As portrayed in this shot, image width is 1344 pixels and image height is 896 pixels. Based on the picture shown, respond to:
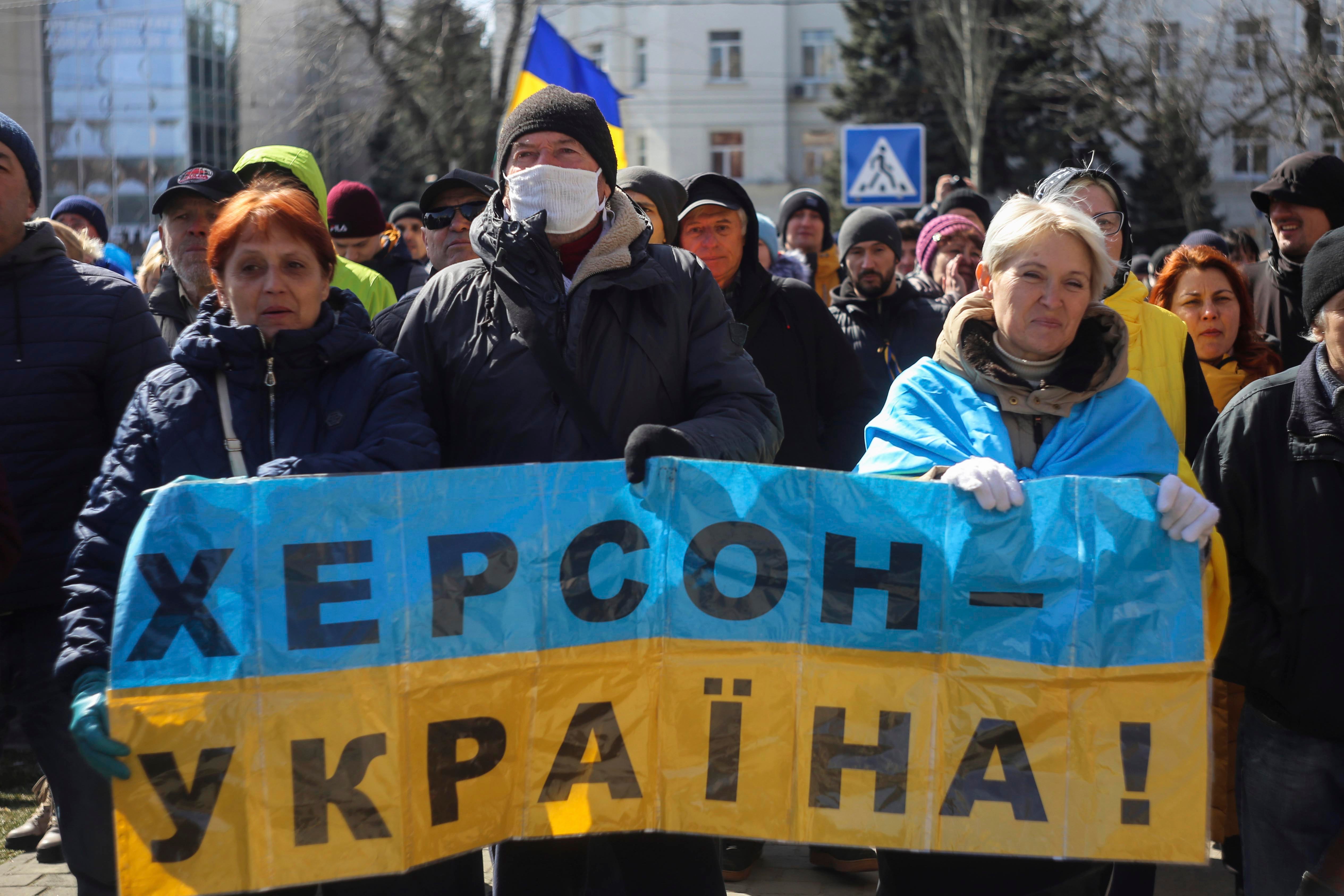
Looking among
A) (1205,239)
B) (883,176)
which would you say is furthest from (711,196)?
(883,176)

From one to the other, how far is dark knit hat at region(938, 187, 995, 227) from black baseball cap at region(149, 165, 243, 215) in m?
3.87

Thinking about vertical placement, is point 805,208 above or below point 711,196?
above

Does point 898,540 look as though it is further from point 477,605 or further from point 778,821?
point 477,605

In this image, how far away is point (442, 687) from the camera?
277cm

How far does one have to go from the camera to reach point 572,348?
2947 mm

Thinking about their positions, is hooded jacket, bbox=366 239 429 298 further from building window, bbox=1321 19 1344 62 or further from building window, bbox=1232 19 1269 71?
building window, bbox=1232 19 1269 71

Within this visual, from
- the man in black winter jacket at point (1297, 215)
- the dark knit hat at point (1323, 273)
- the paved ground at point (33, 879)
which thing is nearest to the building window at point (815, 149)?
the man in black winter jacket at point (1297, 215)

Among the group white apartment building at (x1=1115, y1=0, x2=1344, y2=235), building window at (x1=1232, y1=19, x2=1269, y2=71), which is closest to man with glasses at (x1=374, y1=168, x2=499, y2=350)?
white apartment building at (x1=1115, y1=0, x2=1344, y2=235)

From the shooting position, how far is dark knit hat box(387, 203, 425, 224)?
32.3ft

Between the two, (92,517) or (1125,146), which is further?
(1125,146)

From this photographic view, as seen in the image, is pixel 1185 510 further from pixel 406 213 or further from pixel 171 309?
pixel 406 213

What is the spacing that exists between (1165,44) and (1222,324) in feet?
70.8

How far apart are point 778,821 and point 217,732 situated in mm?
1220

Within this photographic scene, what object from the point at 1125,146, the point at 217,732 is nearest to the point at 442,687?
the point at 217,732
